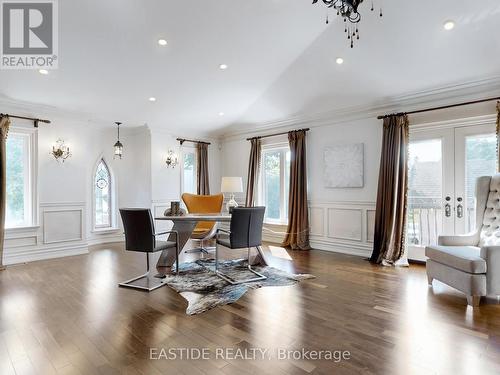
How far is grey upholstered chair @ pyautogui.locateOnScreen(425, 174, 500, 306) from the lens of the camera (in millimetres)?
2955

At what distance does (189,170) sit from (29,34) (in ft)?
13.4

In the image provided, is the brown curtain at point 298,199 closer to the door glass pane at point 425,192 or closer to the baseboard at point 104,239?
the door glass pane at point 425,192

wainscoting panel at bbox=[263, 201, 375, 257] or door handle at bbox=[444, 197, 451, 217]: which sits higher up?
door handle at bbox=[444, 197, 451, 217]

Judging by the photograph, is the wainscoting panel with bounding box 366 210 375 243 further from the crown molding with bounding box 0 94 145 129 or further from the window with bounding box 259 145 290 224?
the crown molding with bounding box 0 94 145 129

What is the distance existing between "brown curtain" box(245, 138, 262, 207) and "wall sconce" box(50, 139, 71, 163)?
366 cm

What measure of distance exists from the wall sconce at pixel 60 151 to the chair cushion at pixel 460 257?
19.7 ft

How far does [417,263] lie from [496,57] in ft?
9.85

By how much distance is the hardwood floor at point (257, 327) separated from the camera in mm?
1977

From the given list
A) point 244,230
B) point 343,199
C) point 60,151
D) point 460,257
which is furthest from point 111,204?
point 460,257

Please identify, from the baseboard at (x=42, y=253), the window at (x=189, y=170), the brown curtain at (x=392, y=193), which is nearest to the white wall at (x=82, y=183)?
the baseboard at (x=42, y=253)

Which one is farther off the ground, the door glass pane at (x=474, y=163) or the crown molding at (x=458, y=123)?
the crown molding at (x=458, y=123)

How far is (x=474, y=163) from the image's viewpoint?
13.5 ft

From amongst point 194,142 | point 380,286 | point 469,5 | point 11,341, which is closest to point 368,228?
point 380,286

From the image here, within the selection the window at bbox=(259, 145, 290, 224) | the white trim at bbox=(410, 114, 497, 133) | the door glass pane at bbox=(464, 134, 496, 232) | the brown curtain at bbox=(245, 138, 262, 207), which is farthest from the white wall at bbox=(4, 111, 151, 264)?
the door glass pane at bbox=(464, 134, 496, 232)
